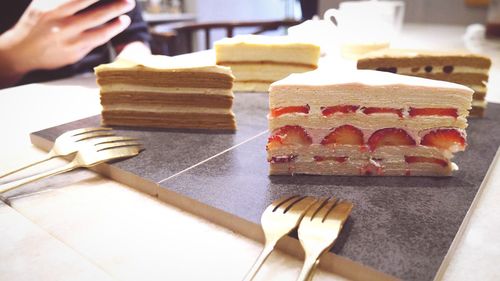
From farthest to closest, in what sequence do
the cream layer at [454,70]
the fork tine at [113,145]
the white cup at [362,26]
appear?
the white cup at [362,26]
the cream layer at [454,70]
the fork tine at [113,145]

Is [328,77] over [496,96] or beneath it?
over

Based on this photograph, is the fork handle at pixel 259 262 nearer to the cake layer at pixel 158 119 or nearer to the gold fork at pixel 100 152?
the gold fork at pixel 100 152

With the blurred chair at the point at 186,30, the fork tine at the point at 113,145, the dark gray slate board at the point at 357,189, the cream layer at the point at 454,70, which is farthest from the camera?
the blurred chair at the point at 186,30

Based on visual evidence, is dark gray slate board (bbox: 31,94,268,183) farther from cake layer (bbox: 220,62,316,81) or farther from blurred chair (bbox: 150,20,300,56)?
blurred chair (bbox: 150,20,300,56)

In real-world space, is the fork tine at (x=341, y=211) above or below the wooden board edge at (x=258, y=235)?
above

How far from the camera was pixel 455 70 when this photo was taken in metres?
1.78

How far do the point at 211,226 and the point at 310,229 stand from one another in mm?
237

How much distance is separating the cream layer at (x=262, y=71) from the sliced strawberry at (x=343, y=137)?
1.01 metres

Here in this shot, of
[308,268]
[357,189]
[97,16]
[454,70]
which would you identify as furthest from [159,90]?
[454,70]

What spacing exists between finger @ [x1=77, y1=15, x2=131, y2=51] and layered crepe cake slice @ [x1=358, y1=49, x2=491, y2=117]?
4.02 feet

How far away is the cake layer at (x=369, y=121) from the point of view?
1.17m

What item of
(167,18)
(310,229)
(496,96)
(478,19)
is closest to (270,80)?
(496,96)

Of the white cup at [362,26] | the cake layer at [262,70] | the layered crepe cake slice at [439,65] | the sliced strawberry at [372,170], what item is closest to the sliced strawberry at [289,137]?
the sliced strawberry at [372,170]

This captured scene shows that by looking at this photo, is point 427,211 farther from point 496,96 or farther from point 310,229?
point 496,96
